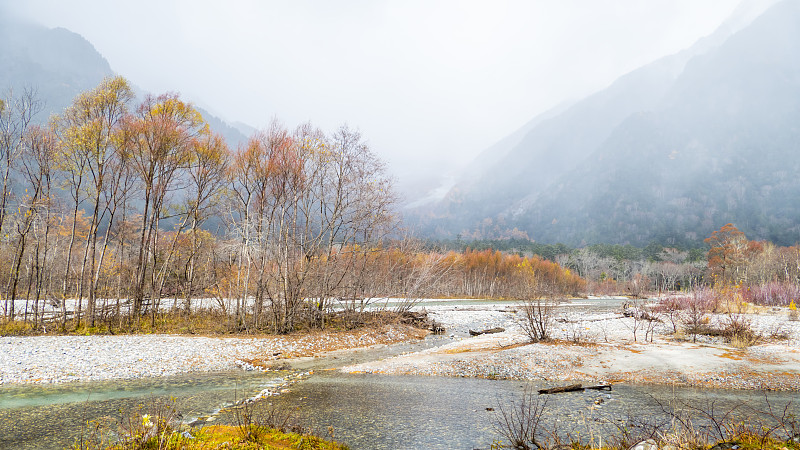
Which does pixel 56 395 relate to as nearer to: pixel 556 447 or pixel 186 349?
pixel 186 349

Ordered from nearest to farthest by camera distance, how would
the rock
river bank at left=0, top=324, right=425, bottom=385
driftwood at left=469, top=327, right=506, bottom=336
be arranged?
the rock → river bank at left=0, top=324, right=425, bottom=385 → driftwood at left=469, top=327, right=506, bottom=336

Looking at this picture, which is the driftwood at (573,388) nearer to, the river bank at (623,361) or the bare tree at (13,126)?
the river bank at (623,361)

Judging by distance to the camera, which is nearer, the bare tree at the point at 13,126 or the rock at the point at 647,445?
the rock at the point at 647,445

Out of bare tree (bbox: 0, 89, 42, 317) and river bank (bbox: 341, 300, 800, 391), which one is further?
bare tree (bbox: 0, 89, 42, 317)

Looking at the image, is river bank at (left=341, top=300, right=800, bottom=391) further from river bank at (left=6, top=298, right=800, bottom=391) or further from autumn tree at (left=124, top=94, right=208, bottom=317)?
autumn tree at (left=124, top=94, right=208, bottom=317)

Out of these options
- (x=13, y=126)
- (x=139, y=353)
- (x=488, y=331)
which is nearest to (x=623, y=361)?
(x=488, y=331)

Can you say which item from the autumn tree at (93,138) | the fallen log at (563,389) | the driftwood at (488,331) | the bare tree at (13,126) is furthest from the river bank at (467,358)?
the bare tree at (13,126)

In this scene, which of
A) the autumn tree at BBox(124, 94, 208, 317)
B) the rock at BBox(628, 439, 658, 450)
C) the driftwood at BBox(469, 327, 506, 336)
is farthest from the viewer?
the driftwood at BBox(469, 327, 506, 336)

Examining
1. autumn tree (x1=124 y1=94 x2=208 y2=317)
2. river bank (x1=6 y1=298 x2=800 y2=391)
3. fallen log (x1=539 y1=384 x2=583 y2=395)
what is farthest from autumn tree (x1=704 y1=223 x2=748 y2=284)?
autumn tree (x1=124 y1=94 x2=208 y2=317)

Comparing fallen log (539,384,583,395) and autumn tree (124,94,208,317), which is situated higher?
autumn tree (124,94,208,317)

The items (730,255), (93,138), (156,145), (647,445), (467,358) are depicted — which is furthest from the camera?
(730,255)

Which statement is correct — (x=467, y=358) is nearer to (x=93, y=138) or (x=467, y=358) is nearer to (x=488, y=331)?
(x=488, y=331)

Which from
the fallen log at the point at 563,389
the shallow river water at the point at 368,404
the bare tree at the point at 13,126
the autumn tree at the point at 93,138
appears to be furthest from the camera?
the autumn tree at the point at 93,138

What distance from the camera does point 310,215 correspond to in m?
24.7
